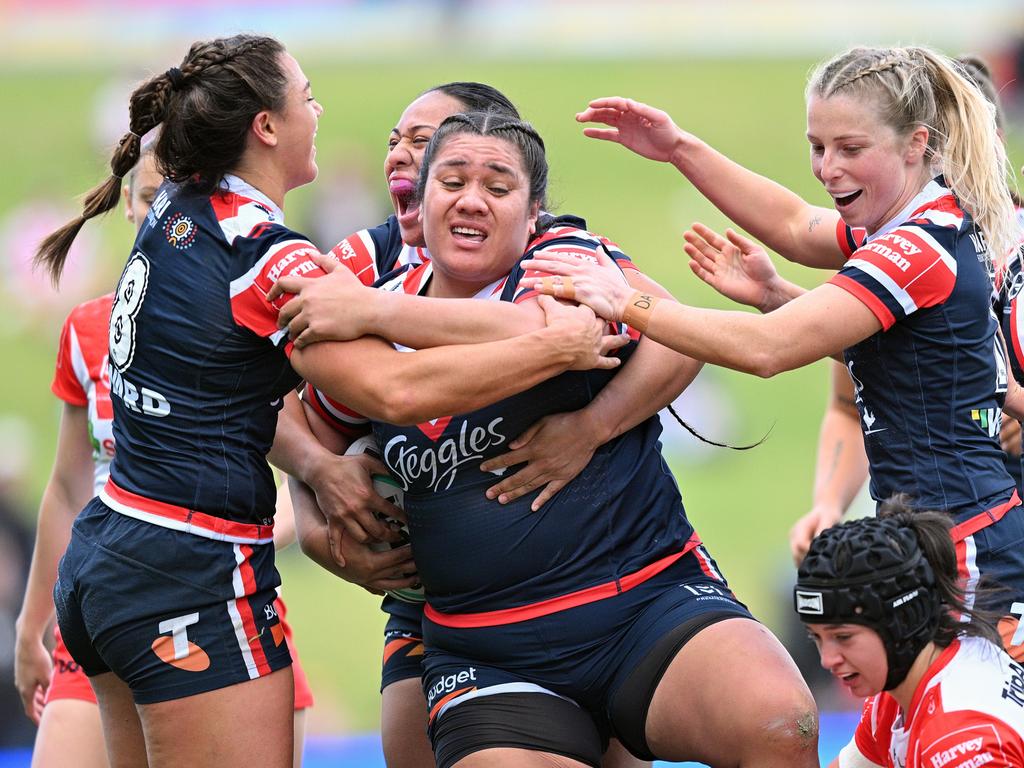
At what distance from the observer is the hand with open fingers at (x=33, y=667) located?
3990mm

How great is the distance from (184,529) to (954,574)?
5.03 feet

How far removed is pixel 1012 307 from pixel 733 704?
1.33 m

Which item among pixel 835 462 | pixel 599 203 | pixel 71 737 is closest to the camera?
pixel 71 737

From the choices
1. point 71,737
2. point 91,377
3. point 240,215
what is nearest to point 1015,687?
point 240,215

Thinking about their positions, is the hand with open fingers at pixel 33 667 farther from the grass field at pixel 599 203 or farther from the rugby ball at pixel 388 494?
the grass field at pixel 599 203

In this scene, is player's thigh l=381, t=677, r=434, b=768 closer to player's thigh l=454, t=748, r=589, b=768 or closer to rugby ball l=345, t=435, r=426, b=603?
rugby ball l=345, t=435, r=426, b=603

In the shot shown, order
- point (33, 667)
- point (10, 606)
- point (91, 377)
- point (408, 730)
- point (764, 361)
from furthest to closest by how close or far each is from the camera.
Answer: point (10, 606), point (33, 667), point (91, 377), point (408, 730), point (764, 361)

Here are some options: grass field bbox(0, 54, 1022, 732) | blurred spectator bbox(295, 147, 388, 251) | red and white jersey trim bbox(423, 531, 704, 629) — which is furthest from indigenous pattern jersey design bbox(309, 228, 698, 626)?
blurred spectator bbox(295, 147, 388, 251)

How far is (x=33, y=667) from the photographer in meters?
4.00

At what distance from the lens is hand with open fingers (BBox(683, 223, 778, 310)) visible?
3209 mm

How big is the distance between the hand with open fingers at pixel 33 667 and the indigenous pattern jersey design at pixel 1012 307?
9.32 ft

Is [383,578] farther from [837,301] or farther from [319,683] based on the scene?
[319,683]

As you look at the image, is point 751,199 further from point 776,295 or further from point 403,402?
point 403,402

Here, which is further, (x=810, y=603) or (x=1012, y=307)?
(x=1012, y=307)
